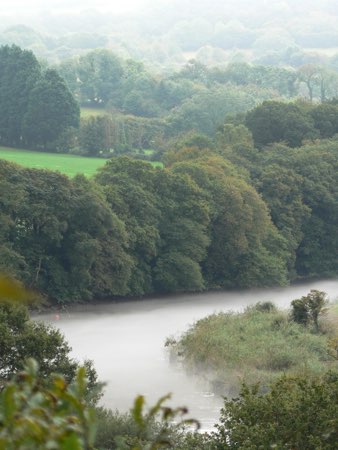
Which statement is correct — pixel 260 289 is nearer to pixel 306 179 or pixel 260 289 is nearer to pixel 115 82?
pixel 306 179

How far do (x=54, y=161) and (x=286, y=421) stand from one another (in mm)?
70710

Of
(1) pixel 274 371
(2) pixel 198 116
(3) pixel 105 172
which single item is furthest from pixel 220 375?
(2) pixel 198 116

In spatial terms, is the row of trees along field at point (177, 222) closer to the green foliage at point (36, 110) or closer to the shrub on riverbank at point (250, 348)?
the shrub on riverbank at point (250, 348)

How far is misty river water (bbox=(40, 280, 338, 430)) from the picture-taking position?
39156 mm

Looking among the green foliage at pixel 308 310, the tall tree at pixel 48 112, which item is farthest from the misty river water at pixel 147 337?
the tall tree at pixel 48 112

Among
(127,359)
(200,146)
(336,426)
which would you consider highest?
(200,146)

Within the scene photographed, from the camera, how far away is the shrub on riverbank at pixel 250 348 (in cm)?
4094

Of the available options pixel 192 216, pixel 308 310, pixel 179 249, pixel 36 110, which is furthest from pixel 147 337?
pixel 36 110

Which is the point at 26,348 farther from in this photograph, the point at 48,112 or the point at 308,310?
the point at 48,112

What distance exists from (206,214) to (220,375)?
22.5 m

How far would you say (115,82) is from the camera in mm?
150625

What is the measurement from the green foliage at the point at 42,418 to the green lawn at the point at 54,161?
79658mm

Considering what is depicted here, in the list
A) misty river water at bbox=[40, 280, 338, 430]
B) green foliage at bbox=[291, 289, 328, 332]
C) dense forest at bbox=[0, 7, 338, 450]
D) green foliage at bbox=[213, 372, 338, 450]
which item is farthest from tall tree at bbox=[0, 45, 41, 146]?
green foliage at bbox=[213, 372, 338, 450]

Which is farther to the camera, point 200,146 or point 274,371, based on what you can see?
point 200,146
